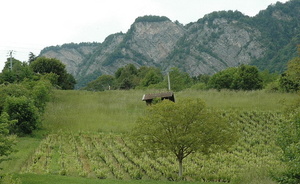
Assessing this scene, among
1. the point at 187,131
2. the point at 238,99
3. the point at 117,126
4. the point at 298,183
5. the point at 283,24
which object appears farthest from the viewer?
the point at 283,24

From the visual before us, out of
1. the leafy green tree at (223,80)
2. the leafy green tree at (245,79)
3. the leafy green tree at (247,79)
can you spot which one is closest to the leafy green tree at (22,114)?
the leafy green tree at (245,79)

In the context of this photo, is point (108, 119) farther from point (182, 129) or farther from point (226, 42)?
point (226, 42)

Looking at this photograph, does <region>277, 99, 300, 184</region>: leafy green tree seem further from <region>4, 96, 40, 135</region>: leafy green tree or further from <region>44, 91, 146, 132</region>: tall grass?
<region>4, 96, 40, 135</region>: leafy green tree

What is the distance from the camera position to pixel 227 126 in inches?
772

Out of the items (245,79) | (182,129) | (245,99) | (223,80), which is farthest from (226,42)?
(182,129)

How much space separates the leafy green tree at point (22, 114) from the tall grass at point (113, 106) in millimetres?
3114

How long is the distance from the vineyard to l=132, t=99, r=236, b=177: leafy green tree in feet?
4.72

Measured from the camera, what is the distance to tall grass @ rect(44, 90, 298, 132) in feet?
122

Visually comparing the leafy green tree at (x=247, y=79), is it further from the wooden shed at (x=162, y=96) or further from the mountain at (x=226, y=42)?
the mountain at (x=226, y=42)

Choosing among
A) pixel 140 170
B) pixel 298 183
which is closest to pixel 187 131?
pixel 140 170

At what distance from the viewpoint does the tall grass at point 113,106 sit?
37.2 metres

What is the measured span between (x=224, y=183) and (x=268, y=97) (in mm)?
31882

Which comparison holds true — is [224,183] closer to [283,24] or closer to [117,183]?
[117,183]

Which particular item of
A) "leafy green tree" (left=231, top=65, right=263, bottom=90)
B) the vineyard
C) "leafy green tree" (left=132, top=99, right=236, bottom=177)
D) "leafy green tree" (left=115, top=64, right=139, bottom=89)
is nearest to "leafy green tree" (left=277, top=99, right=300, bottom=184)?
the vineyard
